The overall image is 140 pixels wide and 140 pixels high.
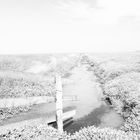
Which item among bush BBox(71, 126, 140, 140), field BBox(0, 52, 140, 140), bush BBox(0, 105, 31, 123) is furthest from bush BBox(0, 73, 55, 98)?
bush BBox(71, 126, 140, 140)

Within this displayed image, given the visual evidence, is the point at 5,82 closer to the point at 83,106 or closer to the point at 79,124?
the point at 83,106

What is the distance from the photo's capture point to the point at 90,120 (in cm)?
1189

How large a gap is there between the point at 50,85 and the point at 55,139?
12.5m

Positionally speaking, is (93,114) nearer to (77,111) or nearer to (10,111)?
(77,111)

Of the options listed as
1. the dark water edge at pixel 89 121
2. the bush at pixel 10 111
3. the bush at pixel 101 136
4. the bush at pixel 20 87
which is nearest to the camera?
the bush at pixel 101 136

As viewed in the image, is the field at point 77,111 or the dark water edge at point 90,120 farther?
Result: the dark water edge at point 90,120

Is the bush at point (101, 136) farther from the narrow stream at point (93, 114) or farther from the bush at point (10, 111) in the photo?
the bush at point (10, 111)

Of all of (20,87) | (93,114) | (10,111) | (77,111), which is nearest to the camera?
(10,111)

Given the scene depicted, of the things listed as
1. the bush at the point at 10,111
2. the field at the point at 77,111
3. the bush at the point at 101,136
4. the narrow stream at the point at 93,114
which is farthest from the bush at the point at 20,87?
the bush at the point at 101,136

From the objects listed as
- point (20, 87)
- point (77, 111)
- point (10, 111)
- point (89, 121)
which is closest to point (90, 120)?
point (89, 121)

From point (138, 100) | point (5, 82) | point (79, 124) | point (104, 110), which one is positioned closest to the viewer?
point (79, 124)

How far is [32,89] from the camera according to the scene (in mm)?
16516

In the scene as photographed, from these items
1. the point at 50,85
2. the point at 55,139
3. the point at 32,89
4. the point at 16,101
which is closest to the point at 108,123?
the point at 55,139

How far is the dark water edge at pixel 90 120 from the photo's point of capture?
10.5m
